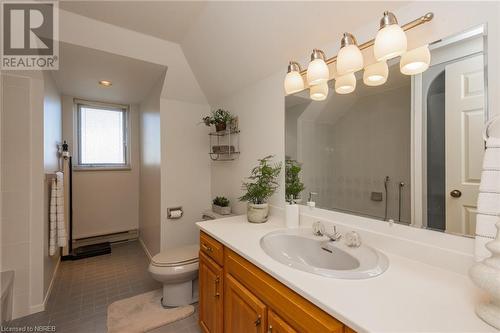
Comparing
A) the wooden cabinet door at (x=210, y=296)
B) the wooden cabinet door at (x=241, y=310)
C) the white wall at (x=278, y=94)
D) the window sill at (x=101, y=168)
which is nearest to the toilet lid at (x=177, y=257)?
the wooden cabinet door at (x=210, y=296)

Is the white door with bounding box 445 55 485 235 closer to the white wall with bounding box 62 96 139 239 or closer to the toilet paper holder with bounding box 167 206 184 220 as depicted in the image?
the toilet paper holder with bounding box 167 206 184 220

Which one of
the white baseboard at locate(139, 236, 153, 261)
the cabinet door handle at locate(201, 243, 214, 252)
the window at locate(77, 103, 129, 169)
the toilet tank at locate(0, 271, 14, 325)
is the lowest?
the white baseboard at locate(139, 236, 153, 261)

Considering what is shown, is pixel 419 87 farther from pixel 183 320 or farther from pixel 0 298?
pixel 0 298

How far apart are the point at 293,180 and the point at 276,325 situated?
100cm

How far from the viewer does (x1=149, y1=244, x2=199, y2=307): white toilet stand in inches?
73.3

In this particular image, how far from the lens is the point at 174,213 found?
2.59 m

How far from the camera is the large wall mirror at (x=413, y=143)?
919mm

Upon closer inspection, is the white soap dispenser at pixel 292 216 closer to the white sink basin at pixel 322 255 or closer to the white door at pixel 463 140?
the white sink basin at pixel 322 255

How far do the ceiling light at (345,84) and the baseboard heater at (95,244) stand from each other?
3514 millimetres

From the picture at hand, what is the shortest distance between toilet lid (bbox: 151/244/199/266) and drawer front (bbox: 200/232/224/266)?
43 centimetres

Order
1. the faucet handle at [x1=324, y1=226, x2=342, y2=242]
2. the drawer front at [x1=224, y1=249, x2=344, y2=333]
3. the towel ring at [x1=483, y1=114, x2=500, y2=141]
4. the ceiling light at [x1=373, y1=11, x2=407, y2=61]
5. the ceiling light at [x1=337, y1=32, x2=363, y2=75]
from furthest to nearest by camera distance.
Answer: the faucet handle at [x1=324, y1=226, x2=342, y2=242]
the ceiling light at [x1=337, y1=32, x2=363, y2=75]
the ceiling light at [x1=373, y1=11, x2=407, y2=61]
the towel ring at [x1=483, y1=114, x2=500, y2=141]
the drawer front at [x1=224, y1=249, x2=344, y2=333]

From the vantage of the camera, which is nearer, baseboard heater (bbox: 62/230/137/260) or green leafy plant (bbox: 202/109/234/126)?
green leafy plant (bbox: 202/109/234/126)

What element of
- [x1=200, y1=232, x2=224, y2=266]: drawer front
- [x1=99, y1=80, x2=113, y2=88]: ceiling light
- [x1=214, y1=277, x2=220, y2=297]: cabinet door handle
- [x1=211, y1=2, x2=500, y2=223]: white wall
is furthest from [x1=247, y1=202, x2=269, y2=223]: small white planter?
[x1=99, y1=80, x2=113, y2=88]: ceiling light

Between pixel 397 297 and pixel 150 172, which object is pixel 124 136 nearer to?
pixel 150 172
